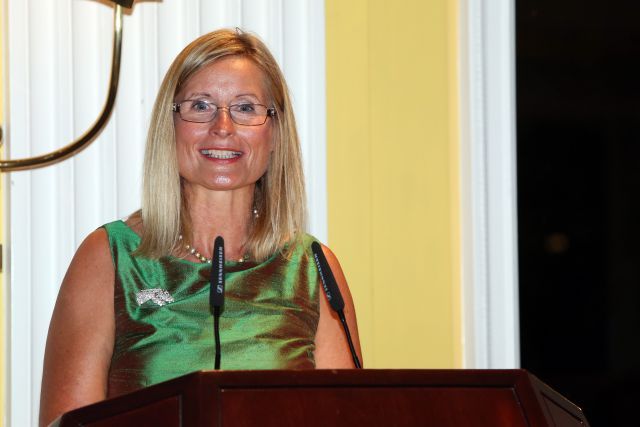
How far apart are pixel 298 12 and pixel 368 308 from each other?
0.69 meters

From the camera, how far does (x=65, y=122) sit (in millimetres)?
2238

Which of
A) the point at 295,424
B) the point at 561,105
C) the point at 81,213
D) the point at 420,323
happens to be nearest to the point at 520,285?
the point at 420,323

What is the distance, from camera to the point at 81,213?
2.26 m

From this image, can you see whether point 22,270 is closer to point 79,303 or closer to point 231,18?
point 79,303

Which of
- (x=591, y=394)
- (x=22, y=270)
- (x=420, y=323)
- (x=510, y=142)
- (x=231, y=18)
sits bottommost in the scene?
(x=591, y=394)

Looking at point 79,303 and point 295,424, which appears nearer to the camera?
point 295,424

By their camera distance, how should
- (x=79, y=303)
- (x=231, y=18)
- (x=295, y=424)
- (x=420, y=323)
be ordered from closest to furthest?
1. (x=295, y=424)
2. (x=79, y=303)
3. (x=231, y=18)
4. (x=420, y=323)

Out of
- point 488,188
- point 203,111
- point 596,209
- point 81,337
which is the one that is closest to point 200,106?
point 203,111

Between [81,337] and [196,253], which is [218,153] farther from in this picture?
[81,337]

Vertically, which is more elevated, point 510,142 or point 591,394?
point 510,142

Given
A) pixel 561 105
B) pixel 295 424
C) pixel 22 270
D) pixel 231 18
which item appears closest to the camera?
pixel 295 424

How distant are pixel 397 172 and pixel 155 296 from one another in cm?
70

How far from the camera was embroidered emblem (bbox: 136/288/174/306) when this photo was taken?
2.10 m

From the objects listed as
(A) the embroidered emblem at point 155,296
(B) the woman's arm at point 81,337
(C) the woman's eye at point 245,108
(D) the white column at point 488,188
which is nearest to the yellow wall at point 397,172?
(D) the white column at point 488,188
